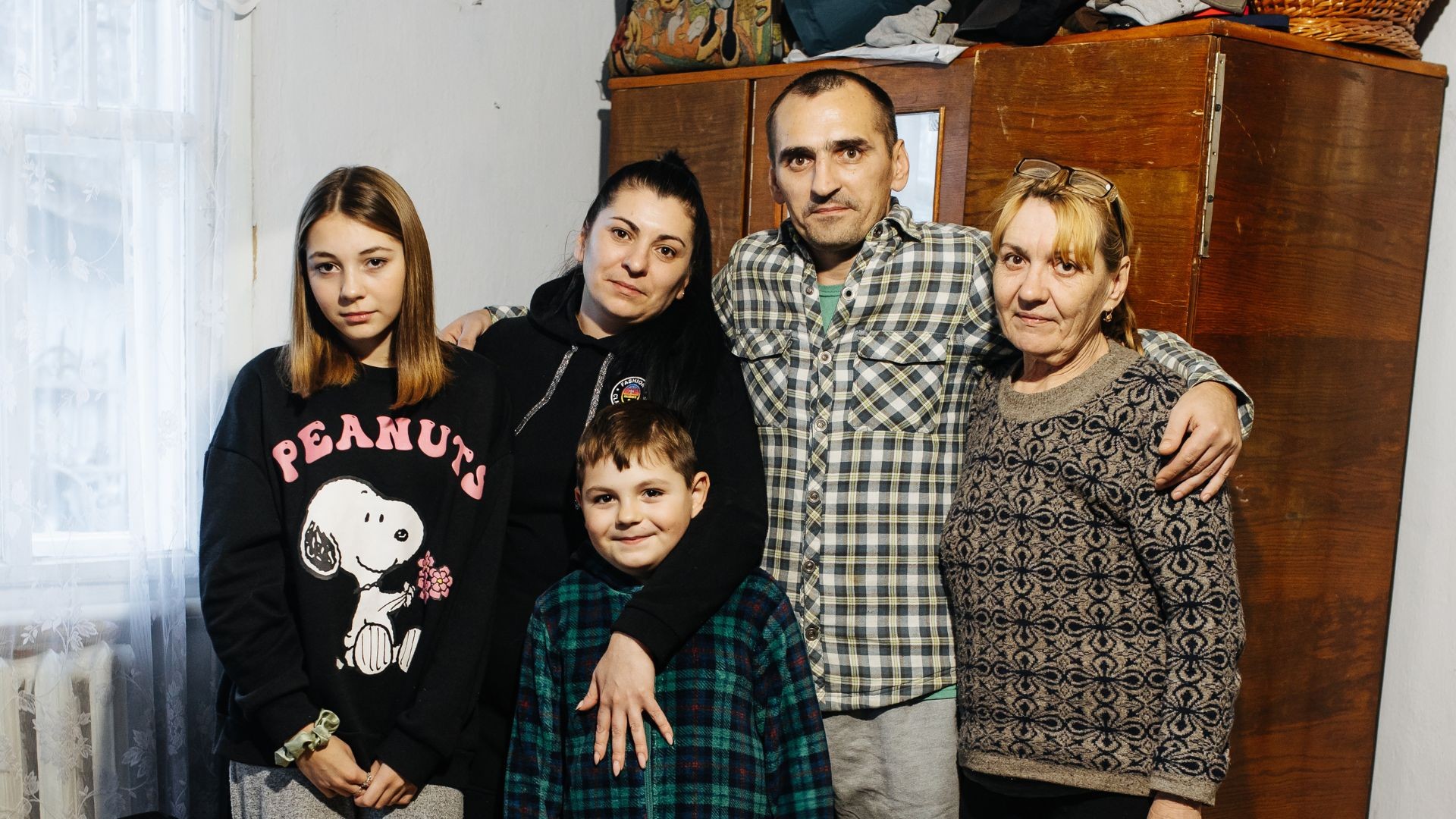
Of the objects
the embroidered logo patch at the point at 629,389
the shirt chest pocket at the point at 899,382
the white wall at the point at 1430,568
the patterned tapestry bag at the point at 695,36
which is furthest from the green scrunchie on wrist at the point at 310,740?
the white wall at the point at 1430,568

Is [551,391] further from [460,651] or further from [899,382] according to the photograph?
[899,382]

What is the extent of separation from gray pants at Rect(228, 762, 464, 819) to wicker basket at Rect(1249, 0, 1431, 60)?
75.7 inches

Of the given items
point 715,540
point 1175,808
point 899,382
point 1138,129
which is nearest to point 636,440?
point 715,540

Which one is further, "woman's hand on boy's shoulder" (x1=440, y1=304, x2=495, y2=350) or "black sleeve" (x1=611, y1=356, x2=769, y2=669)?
"woman's hand on boy's shoulder" (x1=440, y1=304, x2=495, y2=350)

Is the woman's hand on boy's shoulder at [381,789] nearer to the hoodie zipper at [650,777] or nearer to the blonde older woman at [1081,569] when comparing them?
the hoodie zipper at [650,777]

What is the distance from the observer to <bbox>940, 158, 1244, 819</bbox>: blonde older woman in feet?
4.99

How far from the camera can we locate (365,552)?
172 centimetres

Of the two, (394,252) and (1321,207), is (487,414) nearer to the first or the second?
(394,252)

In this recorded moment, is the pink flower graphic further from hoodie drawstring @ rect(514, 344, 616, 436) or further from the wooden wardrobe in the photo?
the wooden wardrobe

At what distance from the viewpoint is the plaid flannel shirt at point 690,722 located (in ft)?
5.36

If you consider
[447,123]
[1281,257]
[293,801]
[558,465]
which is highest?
[447,123]

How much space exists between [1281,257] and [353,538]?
1614mm

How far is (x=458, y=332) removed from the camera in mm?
2051

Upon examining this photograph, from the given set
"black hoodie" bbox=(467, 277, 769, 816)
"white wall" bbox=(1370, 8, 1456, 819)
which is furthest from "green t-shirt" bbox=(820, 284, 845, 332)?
"white wall" bbox=(1370, 8, 1456, 819)
